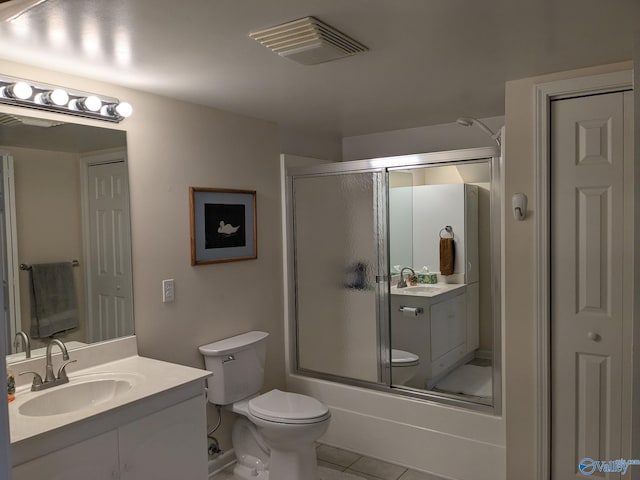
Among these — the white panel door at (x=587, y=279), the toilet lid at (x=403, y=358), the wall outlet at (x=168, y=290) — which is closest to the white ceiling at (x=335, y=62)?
the white panel door at (x=587, y=279)

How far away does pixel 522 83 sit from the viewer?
2.56 metres

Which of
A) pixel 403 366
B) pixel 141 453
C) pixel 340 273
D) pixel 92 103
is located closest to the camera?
pixel 141 453

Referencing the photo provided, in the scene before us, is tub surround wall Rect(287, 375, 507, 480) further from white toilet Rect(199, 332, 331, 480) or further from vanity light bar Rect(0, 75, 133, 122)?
vanity light bar Rect(0, 75, 133, 122)

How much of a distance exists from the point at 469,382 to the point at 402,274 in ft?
2.59

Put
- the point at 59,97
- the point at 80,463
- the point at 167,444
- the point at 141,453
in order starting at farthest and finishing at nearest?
the point at 59,97 < the point at 167,444 < the point at 141,453 < the point at 80,463

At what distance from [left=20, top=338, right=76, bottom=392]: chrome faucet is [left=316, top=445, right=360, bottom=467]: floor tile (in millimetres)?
1776

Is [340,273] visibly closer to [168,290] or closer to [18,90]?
[168,290]

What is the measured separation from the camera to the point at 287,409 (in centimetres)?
273

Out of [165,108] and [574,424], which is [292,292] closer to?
[165,108]

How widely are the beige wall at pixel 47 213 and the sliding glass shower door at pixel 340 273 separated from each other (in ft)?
5.28

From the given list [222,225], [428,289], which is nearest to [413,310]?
[428,289]

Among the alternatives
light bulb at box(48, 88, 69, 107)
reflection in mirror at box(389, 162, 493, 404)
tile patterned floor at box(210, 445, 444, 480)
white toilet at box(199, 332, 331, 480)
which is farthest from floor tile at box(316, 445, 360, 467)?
light bulb at box(48, 88, 69, 107)

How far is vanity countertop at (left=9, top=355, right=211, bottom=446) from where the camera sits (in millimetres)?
1737

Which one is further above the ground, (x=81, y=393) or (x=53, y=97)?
(x=53, y=97)
